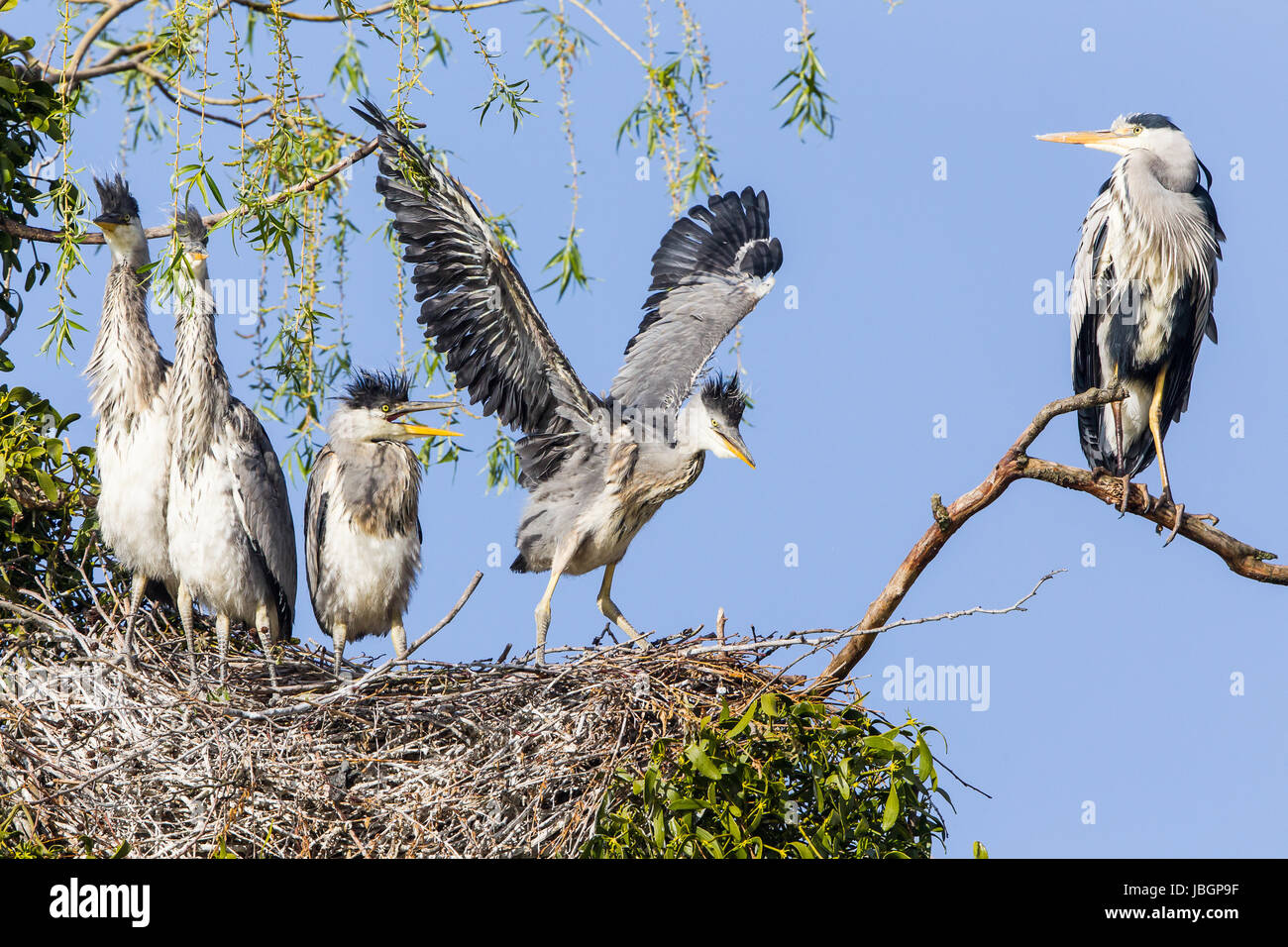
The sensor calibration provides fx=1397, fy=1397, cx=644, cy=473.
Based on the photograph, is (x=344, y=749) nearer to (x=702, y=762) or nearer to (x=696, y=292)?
(x=702, y=762)

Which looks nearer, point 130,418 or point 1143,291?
point 130,418

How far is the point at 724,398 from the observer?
466 centimetres

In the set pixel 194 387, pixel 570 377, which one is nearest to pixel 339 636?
pixel 194 387

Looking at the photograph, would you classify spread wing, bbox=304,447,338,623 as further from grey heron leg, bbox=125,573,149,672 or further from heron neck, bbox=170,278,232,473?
grey heron leg, bbox=125,573,149,672

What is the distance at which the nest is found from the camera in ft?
11.6

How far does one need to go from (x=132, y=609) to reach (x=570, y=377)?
152cm

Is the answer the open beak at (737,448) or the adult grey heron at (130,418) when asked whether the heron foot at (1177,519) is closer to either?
the open beak at (737,448)

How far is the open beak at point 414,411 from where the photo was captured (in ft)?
15.7

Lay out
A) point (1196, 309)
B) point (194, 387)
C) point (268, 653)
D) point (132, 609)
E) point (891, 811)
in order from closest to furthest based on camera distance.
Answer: point (891, 811) < point (132, 609) < point (268, 653) < point (194, 387) < point (1196, 309)

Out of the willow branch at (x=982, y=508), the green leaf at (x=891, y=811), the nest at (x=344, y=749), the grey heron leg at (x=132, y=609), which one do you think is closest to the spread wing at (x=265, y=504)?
the grey heron leg at (x=132, y=609)

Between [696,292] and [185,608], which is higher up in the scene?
[696,292]

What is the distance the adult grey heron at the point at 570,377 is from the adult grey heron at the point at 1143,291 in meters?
1.20
